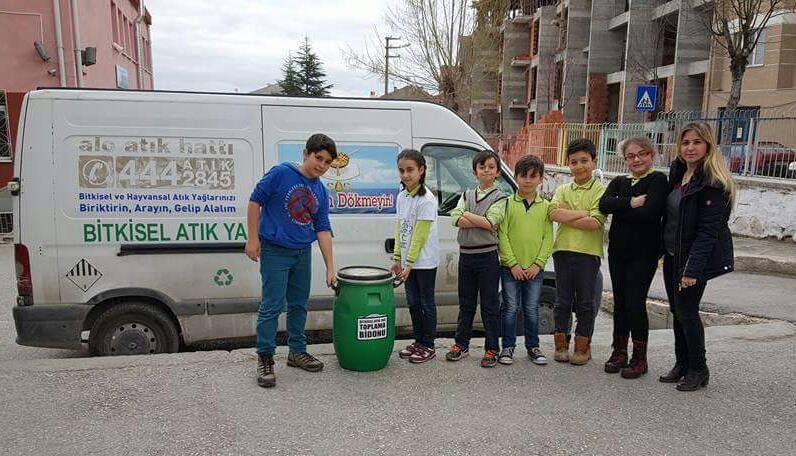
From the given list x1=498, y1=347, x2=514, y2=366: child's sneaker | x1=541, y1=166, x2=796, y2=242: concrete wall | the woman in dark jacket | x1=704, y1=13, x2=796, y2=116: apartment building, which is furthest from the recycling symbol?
x1=704, y1=13, x2=796, y2=116: apartment building

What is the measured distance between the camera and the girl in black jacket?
3.78m

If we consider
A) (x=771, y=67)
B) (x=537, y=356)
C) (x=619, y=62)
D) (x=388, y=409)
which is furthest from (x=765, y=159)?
(x=619, y=62)

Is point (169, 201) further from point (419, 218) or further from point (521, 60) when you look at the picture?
point (521, 60)

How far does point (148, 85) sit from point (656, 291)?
85.2 ft

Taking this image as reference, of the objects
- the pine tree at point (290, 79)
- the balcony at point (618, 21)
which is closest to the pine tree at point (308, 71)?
the pine tree at point (290, 79)

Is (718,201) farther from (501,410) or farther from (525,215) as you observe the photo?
(501,410)

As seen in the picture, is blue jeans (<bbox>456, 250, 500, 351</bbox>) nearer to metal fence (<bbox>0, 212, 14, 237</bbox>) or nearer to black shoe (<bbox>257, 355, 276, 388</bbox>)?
black shoe (<bbox>257, 355, 276, 388</bbox>)

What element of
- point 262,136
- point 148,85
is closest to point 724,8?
point 262,136

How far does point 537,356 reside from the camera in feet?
14.3

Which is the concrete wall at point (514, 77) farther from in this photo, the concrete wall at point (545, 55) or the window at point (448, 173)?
the window at point (448, 173)

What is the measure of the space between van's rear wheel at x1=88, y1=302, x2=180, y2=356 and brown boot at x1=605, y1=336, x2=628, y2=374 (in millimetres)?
3422

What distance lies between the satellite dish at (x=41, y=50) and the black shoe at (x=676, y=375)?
1430 centimetres

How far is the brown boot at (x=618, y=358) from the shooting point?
4188mm

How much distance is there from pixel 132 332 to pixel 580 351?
3547 millimetres
